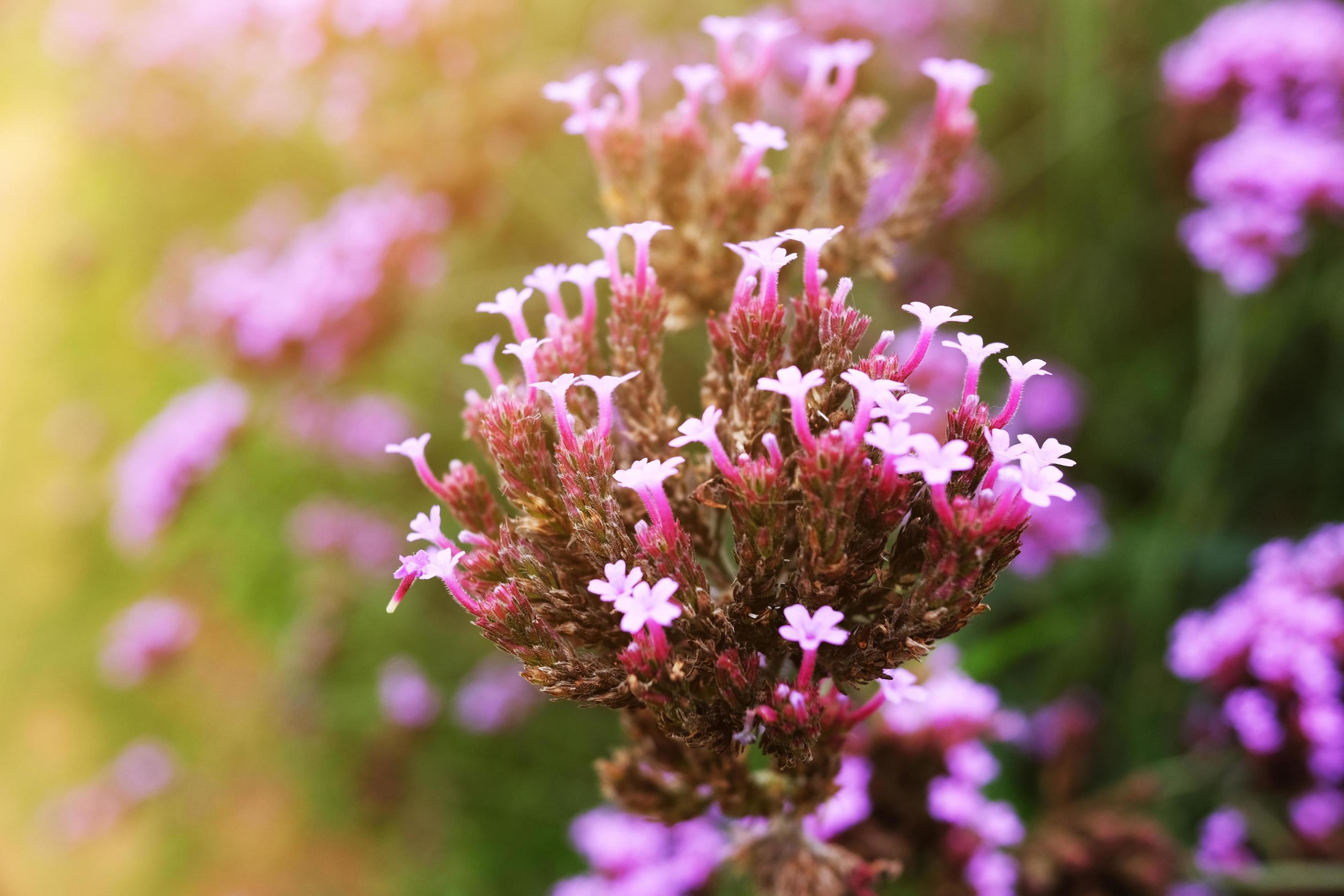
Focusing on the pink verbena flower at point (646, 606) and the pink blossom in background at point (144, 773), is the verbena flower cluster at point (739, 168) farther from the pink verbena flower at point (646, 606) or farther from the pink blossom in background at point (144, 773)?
the pink blossom in background at point (144, 773)

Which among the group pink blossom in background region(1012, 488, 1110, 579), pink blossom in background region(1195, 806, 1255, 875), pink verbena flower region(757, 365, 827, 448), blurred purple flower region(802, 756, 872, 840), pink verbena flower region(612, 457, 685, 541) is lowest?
pink blossom in background region(1195, 806, 1255, 875)

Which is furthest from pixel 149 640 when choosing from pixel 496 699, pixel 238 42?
pixel 238 42

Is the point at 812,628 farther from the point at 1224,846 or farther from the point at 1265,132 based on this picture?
the point at 1265,132

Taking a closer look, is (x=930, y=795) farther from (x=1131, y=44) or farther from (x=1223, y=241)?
(x=1131, y=44)

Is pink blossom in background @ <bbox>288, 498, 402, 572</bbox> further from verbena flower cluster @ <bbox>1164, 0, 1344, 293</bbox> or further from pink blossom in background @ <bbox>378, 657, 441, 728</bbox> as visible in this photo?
verbena flower cluster @ <bbox>1164, 0, 1344, 293</bbox>

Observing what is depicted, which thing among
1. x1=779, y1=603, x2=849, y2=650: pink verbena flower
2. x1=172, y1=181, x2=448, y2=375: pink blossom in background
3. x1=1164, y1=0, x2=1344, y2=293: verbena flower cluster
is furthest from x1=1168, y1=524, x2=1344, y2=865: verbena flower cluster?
x1=172, y1=181, x2=448, y2=375: pink blossom in background

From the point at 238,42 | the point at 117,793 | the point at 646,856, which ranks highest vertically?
the point at 238,42
